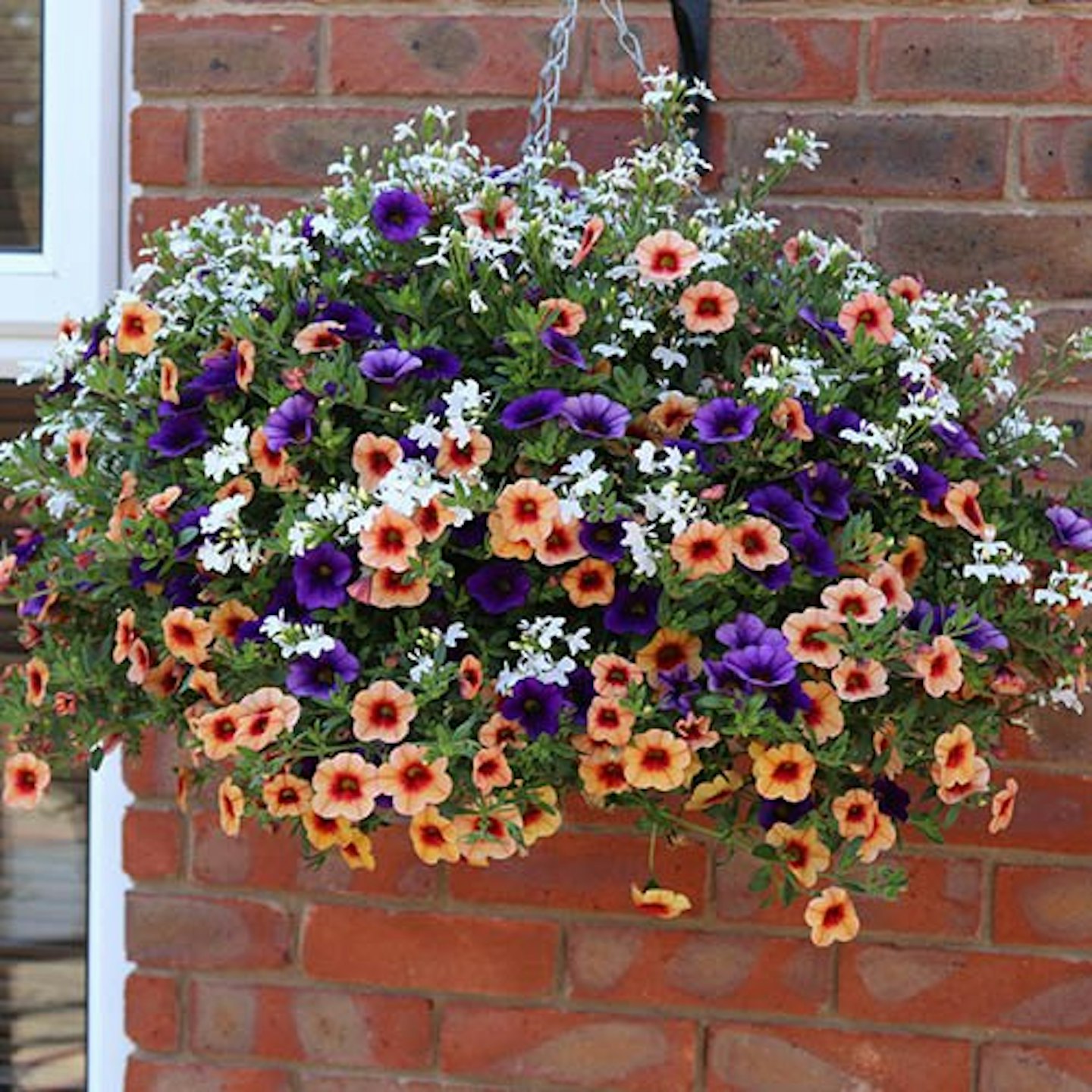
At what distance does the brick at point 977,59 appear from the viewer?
1.47 m

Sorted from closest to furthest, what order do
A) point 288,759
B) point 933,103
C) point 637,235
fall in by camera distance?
point 288,759 < point 637,235 < point 933,103

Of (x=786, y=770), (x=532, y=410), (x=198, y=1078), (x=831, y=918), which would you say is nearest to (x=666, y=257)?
(x=532, y=410)

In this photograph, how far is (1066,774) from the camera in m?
1.49

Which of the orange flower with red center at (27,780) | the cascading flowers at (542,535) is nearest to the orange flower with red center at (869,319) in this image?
the cascading flowers at (542,535)

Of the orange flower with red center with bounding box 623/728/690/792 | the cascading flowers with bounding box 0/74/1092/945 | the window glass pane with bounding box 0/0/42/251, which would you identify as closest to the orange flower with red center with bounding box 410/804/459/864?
the cascading flowers with bounding box 0/74/1092/945

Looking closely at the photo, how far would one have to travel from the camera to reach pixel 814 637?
3.54 ft

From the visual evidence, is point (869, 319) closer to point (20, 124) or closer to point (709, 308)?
point (709, 308)

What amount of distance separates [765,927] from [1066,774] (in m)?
0.30

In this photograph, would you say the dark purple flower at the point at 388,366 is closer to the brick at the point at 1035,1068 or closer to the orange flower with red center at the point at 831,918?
the orange flower with red center at the point at 831,918

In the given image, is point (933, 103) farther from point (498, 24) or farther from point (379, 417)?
point (379, 417)

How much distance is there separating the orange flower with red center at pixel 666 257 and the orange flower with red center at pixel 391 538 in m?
0.25

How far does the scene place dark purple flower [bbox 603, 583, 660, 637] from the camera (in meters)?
1.10

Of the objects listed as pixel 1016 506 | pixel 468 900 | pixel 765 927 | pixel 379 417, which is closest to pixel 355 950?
pixel 468 900

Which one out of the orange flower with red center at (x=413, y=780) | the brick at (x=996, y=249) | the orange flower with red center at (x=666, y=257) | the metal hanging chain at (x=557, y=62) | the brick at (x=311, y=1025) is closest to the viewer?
the orange flower with red center at (x=413, y=780)
